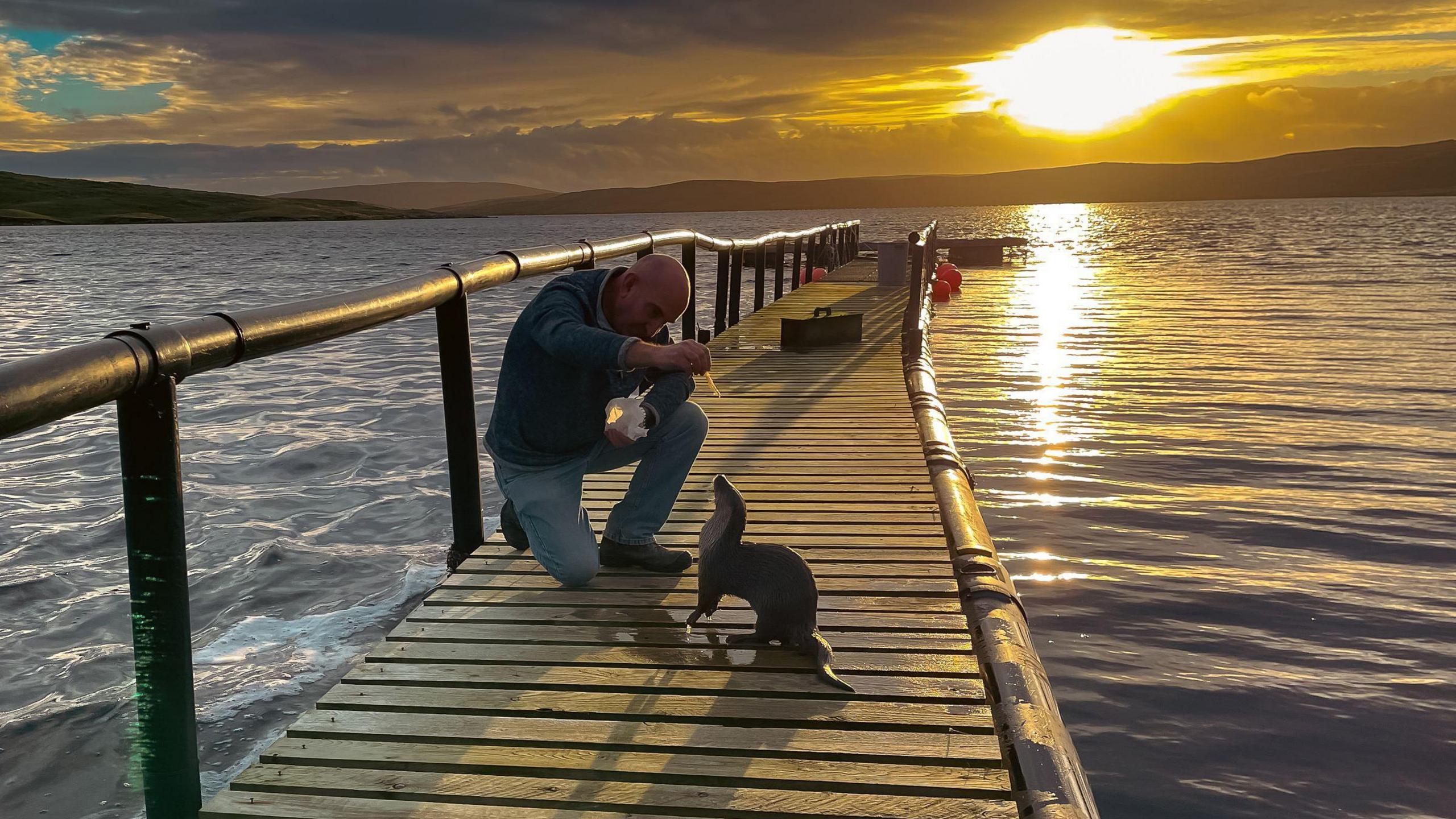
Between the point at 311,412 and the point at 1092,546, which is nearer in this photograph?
the point at 1092,546

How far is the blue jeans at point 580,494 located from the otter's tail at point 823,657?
1090mm

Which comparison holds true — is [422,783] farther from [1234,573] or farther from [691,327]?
[691,327]

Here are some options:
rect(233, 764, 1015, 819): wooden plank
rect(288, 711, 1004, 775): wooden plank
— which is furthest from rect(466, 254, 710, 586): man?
rect(233, 764, 1015, 819): wooden plank

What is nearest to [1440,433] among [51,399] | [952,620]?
[952,620]

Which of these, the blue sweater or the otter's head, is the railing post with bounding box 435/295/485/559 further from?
the otter's head

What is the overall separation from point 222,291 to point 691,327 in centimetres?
2894

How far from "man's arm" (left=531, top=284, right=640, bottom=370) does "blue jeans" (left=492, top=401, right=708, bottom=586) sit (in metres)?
0.58

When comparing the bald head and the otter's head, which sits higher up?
the bald head

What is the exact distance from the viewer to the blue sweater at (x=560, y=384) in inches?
152

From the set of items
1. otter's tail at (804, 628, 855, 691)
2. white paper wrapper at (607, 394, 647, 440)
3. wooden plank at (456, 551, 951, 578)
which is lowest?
wooden plank at (456, 551, 951, 578)

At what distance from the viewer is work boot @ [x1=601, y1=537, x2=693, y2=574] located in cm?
440

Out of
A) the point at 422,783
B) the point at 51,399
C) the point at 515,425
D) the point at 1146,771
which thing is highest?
the point at 51,399

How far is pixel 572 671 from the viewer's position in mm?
3449

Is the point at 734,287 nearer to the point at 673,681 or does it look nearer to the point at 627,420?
the point at 627,420
